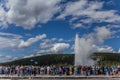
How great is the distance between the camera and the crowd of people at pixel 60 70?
54.8 m

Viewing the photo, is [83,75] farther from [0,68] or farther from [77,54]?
[77,54]

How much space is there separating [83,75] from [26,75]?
8910 millimetres

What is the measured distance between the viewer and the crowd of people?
54844 mm

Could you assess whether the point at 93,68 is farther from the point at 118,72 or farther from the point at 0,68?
the point at 0,68

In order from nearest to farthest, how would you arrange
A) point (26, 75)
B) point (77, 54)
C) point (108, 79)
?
point (108, 79), point (26, 75), point (77, 54)

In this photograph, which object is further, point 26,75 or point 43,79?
point 26,75

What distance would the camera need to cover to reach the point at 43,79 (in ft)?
156

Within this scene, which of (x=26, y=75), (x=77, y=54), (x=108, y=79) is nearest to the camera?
(x=108, y=79)

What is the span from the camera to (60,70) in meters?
55.6

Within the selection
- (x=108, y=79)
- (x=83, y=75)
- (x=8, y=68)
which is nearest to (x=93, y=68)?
(x=83, y=75)

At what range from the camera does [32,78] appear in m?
49.5

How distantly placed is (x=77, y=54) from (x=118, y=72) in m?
30.1

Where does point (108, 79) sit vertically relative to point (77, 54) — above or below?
below

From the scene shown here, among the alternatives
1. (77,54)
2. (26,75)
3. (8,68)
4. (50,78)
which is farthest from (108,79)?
(77,54)
